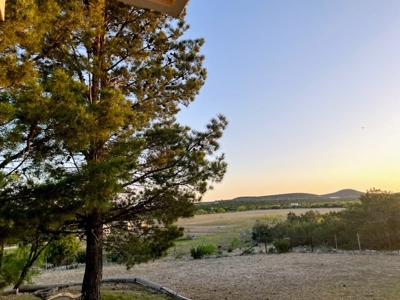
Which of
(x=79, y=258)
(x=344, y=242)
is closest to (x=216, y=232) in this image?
(x=344, y=242)

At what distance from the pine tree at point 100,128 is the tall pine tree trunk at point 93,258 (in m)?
0.02

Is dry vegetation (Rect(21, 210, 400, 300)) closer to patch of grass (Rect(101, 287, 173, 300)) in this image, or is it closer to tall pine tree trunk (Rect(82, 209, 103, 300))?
patch of grass (Rect(101, 287, 173, 300))

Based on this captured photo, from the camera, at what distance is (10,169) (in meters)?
3.32

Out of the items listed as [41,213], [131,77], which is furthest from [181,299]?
[131,77]

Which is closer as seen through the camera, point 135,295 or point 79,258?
point 135,295

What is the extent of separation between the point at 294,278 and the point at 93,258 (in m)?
4.82

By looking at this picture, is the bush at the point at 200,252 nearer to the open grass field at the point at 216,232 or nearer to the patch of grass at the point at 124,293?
the open grass field at the point at 216,232

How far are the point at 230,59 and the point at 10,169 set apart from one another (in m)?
8.26

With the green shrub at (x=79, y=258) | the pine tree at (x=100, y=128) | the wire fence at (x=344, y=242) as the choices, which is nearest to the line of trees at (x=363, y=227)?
the wire fence at (x=344, y=242)

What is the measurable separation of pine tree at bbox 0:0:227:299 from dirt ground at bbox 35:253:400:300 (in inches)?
86.1

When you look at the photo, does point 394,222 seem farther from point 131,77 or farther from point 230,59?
point 131,77

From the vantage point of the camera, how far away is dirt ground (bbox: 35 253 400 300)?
19.7ft

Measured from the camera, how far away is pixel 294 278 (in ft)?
24.9

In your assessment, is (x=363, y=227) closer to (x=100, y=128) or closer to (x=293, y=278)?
(x=293, y=278)
